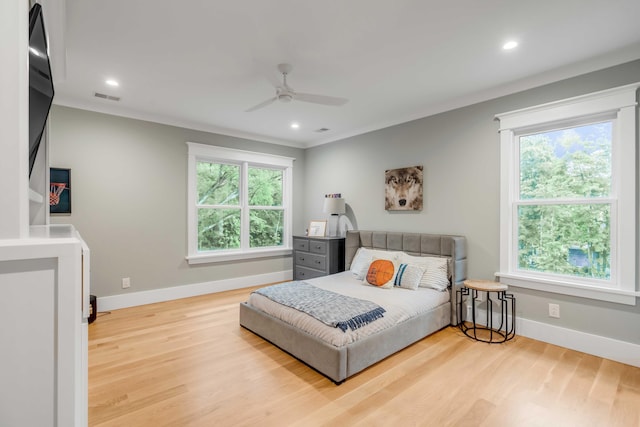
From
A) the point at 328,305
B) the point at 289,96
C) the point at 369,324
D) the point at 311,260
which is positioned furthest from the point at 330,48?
the point at 311,260

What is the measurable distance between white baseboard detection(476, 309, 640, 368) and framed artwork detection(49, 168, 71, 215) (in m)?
5.05

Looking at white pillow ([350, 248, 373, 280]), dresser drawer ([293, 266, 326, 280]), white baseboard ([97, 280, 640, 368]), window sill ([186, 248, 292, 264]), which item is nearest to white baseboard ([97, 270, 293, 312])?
white baseboard ([97, 280, 640, 368])

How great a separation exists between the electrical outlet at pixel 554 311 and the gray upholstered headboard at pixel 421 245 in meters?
0.83

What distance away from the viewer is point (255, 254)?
17.1ft

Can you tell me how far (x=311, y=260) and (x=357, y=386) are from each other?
2.76 metres

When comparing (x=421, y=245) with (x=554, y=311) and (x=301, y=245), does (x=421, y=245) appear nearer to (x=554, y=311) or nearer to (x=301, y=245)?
(x=554, y=311)

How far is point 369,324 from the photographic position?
252 centimetres

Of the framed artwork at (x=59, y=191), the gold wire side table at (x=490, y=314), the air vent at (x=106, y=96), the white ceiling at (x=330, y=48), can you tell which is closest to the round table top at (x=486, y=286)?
the gold wire side table at (x=490, y=314)

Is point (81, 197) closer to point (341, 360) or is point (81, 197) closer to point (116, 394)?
point (116, 394)

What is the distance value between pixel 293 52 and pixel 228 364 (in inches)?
105

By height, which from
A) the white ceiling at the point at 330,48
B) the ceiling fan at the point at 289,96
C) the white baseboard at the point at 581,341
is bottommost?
the white baseboard at the point at 581,341

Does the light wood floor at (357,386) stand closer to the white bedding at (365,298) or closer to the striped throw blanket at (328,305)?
the white bedding at (365,298)

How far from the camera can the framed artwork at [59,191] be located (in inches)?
138

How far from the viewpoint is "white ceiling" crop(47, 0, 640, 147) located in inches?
79.9
